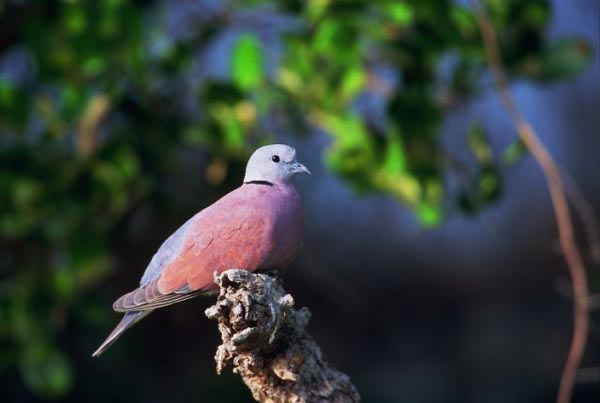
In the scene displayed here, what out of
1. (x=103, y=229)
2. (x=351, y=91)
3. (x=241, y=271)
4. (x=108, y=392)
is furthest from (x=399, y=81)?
(x=108, y=392)

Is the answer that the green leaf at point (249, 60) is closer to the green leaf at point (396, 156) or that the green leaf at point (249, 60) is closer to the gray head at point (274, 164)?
the green leaf at point (396, 156)

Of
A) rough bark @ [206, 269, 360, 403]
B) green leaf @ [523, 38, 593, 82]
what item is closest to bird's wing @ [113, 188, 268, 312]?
rough bark @ [206, 269, 360, 403]

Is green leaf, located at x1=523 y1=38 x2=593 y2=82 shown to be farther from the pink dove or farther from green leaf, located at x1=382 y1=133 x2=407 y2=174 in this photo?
the pink dove

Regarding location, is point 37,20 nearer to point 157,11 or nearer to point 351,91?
point 157,11

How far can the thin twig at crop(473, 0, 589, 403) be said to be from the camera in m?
4.65

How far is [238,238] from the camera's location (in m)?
3.26

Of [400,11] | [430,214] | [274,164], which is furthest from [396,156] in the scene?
[274,164]

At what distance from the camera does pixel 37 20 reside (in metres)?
5.47

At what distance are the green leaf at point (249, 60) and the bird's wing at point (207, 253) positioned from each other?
210 centimetres

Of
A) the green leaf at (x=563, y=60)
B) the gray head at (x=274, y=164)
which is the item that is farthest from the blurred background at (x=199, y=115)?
the gray head at (x=274, y=164)

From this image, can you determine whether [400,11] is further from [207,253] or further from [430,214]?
[207,253]

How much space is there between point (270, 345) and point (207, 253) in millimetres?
328

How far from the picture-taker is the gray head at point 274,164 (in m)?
3.45

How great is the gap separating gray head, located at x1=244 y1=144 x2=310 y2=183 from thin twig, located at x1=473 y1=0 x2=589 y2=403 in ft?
5.31
